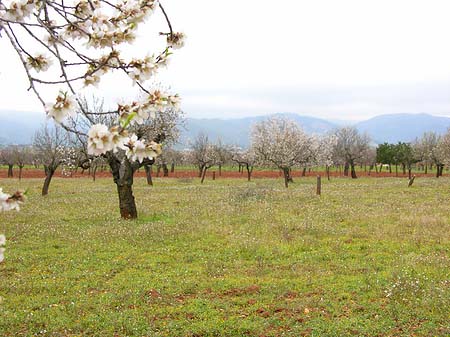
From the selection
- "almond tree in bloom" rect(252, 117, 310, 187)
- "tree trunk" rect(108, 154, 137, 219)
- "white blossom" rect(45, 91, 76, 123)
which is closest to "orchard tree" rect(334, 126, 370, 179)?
"almond tree in bloom" rect(252, 117, 310, 187)

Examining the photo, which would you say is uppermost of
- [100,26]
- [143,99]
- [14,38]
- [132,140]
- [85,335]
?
[100,26]

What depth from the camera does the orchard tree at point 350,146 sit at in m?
69.7

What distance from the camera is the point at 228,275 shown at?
1090 cm

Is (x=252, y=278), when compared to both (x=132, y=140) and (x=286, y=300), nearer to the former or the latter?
(x=286, y=300)

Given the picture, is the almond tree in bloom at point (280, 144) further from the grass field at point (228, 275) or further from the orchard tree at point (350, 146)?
the grass field at point (228, 275)

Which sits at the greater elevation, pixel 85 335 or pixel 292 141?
pixel 292 141

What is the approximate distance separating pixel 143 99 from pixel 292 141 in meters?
50.0

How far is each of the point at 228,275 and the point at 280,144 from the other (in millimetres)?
41284

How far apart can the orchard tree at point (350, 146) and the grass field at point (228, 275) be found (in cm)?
5140

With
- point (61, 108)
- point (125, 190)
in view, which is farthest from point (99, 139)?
point (125, 190)

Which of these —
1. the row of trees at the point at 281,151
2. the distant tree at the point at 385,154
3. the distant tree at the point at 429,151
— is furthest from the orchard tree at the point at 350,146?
the distant tree at the point at 429,151

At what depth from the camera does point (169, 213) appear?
70.1 ft

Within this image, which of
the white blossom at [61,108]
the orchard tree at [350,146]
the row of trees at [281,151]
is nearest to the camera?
the white blossom at [61,108]

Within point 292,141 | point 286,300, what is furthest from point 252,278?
point 292,141
